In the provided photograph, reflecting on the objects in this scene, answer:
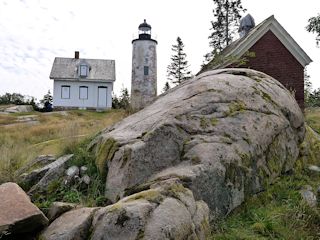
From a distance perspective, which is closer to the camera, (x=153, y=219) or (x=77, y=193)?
(x=153, y=219)

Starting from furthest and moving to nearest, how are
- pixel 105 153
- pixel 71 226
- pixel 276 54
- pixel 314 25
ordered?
1. pixel 314 25
2. pixel 276 54
3. pixel 105 153
4. pixel 71 226

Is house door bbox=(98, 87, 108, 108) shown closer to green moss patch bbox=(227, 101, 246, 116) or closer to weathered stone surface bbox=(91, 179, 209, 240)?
green moss patch bbox=(227, 101, 246, 116)

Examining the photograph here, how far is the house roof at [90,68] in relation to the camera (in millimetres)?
42281

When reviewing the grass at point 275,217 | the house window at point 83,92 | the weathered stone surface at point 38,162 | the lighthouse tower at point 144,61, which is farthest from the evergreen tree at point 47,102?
the grass at point 275,217

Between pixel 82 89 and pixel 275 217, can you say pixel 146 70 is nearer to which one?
pixel 82 89

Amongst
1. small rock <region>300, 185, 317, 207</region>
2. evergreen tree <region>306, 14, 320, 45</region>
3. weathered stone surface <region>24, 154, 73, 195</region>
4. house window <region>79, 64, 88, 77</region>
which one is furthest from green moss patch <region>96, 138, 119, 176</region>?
house window <region>79, 64, 88, 77</region>

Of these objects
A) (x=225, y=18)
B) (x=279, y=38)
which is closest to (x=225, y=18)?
(x=225, y=18)

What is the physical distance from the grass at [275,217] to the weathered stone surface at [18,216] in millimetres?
1915

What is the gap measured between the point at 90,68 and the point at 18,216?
1581 inches

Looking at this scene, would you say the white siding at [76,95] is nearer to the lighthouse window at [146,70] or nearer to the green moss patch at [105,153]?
the lighthouse window at [146,70]

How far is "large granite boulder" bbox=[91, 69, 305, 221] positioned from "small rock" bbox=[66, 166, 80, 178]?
1.18 feet

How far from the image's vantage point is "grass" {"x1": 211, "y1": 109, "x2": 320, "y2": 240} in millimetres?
4801

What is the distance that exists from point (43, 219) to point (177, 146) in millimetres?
2082

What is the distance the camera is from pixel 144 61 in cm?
3334
